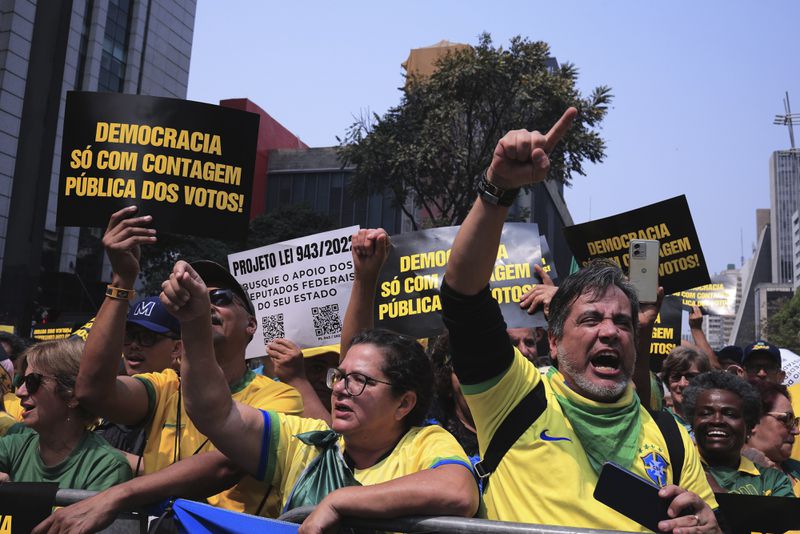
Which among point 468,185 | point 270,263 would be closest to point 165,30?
point 468,185

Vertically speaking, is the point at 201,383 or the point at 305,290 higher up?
the point at 305,290

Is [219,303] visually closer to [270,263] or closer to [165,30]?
[270,263]

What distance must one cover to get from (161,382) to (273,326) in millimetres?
2271

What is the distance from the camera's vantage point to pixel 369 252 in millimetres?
3609

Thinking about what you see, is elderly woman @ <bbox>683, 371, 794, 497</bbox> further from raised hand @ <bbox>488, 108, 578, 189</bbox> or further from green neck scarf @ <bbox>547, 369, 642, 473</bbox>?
raised hand @ <bbox>488, 108, 578, 189</bbox>

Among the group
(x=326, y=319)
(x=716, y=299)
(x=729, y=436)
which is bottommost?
(x=729, y=436)

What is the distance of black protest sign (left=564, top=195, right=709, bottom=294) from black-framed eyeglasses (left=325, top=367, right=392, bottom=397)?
3.47m

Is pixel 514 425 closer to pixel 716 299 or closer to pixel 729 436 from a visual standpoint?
pixel 729 436

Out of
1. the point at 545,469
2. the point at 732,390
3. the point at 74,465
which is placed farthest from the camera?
the point at 732,390

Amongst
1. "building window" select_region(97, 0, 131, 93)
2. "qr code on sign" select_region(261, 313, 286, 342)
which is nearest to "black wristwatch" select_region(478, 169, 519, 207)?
"qr code on sign" select_region(261, 313, 286, 342)

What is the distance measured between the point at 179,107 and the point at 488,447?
311cm

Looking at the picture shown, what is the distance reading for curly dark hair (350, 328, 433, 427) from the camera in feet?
9.24

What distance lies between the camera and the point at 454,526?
7.41ft

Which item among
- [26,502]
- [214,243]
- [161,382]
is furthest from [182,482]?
[214,243]
